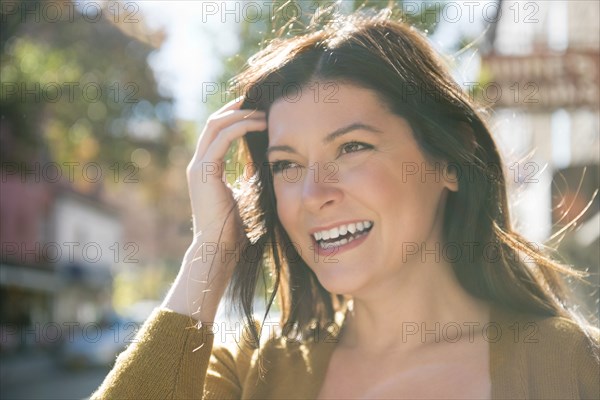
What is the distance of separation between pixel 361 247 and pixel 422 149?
1.34 ft

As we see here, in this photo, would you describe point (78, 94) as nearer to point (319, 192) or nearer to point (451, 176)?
point (451, 176)

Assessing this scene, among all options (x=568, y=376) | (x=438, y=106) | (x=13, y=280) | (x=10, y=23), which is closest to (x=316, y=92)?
(x=438, y=106)

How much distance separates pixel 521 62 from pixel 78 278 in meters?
29.8

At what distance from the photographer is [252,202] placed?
306 cm

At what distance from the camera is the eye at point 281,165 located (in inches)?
111

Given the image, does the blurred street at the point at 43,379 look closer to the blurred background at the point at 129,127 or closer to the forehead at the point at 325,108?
the blurred background at the point at 129,127

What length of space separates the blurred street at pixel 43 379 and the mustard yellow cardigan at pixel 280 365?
12091mm

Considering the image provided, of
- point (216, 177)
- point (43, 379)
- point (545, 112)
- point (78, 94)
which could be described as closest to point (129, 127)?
point (78, 94)

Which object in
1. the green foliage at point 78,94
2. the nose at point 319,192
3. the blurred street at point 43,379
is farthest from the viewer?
the blurred street at point 43,379

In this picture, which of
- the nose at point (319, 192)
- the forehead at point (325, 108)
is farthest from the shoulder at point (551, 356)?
the forehead at point (325, 108)

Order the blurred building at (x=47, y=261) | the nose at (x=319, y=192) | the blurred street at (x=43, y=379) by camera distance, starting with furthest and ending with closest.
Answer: the blurred building at (x=47, y=261), the blurred street at (x=43, y=379), the nose at (x=319, y=192)

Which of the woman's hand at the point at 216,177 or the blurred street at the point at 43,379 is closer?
the woman's hand at the point at 216,177

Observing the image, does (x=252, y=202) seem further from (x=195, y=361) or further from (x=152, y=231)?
(x=152, y=231)

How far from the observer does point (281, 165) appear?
2857 mm
